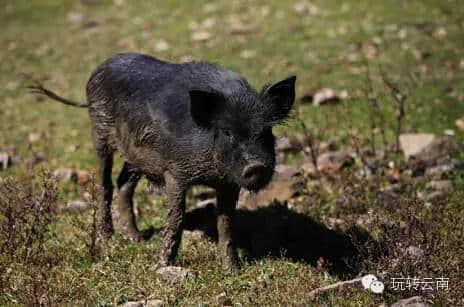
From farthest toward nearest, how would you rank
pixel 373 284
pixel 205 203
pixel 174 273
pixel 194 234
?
pixel 205 203 < pixel 194 234 < pixel 174 273 < pixel 373 284

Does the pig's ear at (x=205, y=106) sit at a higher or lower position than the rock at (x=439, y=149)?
higher

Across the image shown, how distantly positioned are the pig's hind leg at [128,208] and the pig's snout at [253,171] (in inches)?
93.5

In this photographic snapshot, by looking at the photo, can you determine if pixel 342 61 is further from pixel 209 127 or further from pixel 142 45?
pixel 209 127

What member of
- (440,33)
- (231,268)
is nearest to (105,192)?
(231,268)

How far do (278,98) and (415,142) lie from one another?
15.5ft

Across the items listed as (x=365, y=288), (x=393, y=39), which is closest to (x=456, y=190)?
(x=365, y=288)

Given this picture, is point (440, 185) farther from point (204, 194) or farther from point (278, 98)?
point (278, 98)

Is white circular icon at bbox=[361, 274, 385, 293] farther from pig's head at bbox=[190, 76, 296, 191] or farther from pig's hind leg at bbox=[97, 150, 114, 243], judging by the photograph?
pig's hind leg at bbox=[97, 150, 114, 243]

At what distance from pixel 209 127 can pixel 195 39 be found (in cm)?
1238

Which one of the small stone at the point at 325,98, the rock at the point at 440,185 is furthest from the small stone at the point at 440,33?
the rock at the point at 440,185

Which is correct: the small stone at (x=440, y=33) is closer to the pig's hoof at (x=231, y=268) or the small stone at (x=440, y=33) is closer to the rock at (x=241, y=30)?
the rock at (x=241, y=30)

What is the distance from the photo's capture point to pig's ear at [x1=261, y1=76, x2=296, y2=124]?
6.56 m

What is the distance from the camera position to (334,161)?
10.5 m

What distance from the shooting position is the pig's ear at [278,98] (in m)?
6.56
